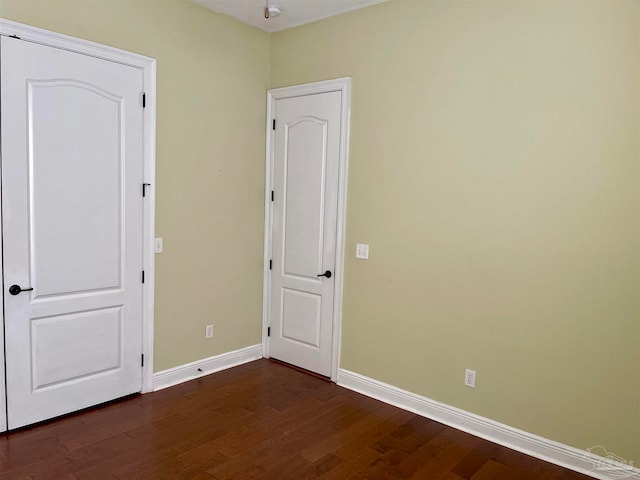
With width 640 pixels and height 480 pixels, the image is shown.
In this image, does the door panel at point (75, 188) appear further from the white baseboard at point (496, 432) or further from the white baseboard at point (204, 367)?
the white baseboard at point (496, 432)

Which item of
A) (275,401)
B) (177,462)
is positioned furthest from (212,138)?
(177,462)

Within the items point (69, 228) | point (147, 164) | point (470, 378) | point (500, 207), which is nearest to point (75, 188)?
point (69, 228)

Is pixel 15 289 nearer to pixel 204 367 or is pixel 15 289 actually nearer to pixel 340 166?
pixel 204 367

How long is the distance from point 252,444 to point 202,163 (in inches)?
83.5

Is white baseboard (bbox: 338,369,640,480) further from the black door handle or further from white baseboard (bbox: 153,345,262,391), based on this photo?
the black door handle

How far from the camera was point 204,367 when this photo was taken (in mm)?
3877

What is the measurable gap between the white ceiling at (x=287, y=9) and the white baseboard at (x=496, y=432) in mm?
2836

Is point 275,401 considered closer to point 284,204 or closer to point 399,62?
point 284,204

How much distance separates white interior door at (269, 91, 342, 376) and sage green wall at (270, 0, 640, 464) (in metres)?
0.21

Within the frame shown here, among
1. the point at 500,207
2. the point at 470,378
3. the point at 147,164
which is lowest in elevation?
the point at 470,378

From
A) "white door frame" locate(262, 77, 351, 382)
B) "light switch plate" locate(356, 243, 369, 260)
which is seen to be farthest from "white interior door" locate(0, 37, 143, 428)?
"light switch plate" locate(356, 243, 369, 260)

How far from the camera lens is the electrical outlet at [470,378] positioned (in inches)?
120

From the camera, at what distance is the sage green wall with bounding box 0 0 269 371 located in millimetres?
3355

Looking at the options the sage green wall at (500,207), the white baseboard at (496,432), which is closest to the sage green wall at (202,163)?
the sage green wall at (500,207)
